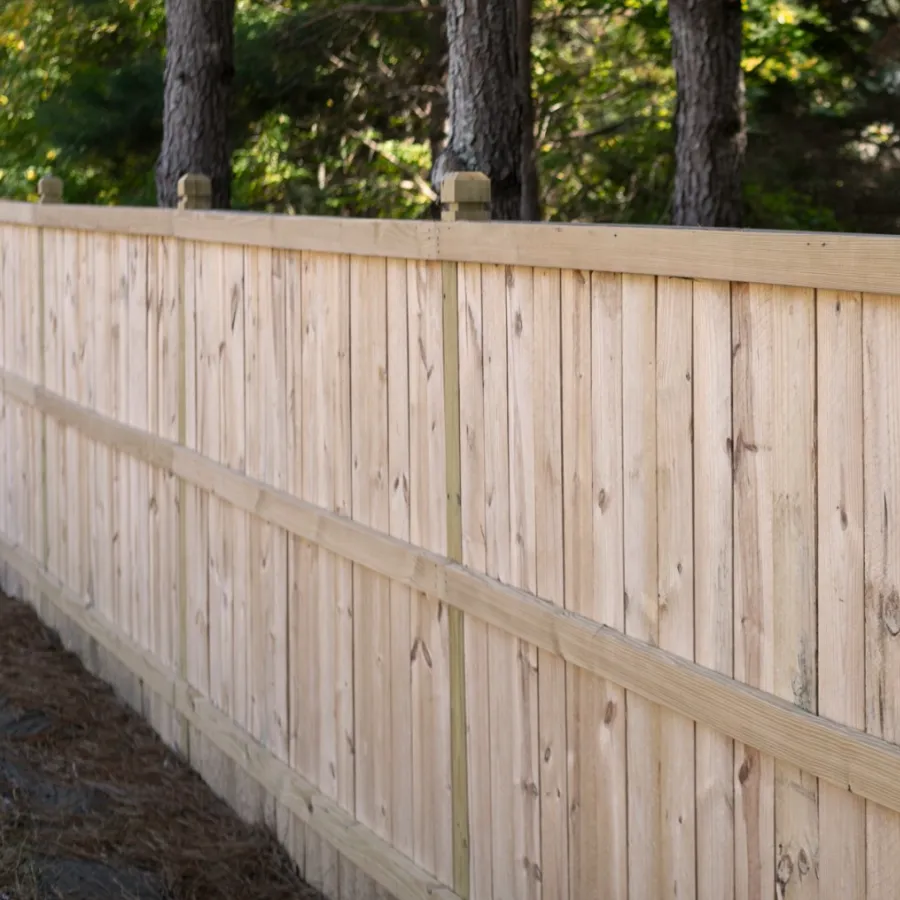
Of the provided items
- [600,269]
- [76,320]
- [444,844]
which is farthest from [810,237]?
[76,320]

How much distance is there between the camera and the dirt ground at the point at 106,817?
4.93m

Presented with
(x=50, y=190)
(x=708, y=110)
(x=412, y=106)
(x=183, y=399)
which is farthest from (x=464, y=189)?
(x=412, y=106)

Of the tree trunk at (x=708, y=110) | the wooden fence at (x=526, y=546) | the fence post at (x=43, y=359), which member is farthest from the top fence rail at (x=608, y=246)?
the tree trunk at (x=708, y=110)

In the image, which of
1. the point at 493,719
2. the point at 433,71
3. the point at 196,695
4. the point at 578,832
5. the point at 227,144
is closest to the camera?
the point at 578,832

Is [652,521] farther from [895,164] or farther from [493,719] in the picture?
[895,164]

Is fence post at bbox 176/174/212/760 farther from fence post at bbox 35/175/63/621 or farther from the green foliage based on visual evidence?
the green foliage

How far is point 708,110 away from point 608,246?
752 centimetres

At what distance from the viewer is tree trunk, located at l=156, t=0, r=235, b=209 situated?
33.1 feet

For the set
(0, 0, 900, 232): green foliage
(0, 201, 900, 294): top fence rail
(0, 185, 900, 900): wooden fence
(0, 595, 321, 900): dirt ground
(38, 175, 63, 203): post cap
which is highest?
(0, 0, 900, 232): green foliage

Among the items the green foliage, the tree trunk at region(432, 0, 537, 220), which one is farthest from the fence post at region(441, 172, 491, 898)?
the green foliage

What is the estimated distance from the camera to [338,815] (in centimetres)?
466

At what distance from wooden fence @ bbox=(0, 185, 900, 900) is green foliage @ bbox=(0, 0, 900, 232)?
343 inches

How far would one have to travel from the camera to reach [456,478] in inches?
154

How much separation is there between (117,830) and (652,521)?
291 cm
